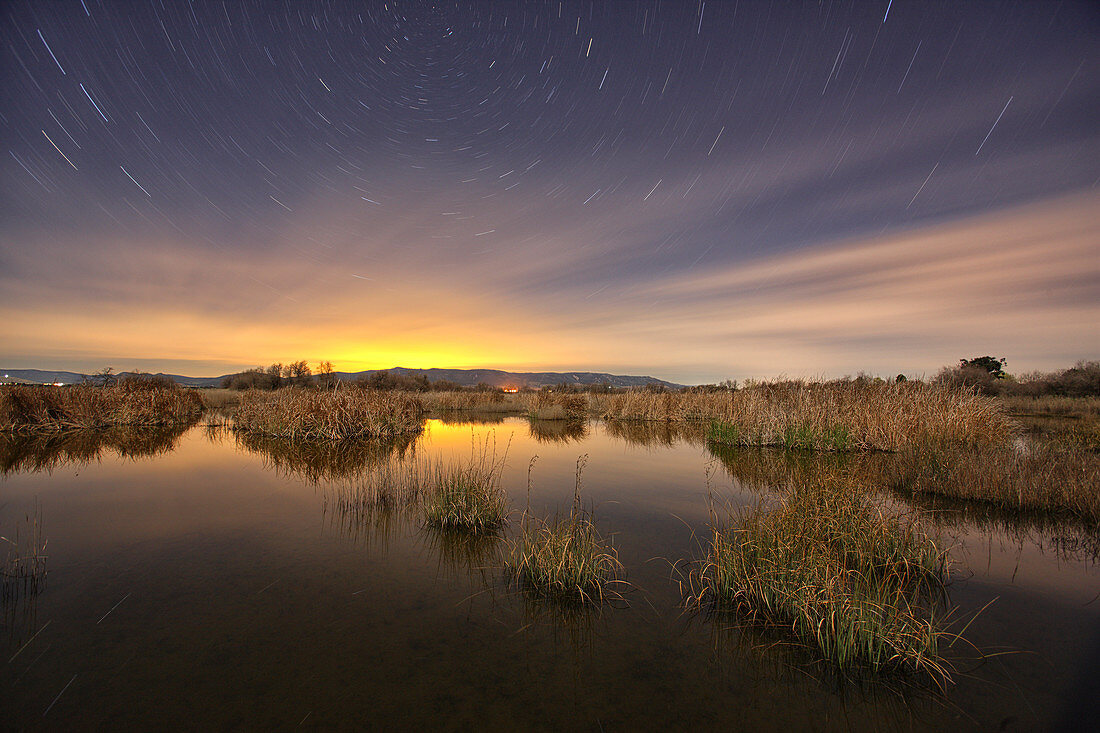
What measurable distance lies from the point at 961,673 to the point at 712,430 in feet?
51.7

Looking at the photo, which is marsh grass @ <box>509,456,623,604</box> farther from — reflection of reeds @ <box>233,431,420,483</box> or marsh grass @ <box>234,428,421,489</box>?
reflection of reeds @ <box>233,431,420,483</box>

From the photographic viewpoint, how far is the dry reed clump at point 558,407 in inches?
1272

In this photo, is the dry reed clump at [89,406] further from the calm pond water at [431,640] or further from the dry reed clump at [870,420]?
the dry reed clump at [870,420]

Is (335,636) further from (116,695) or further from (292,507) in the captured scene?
(292,507)

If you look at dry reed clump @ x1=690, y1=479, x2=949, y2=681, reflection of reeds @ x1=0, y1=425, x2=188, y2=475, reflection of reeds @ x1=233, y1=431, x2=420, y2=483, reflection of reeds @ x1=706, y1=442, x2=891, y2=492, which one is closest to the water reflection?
reflection of reeds @ x1=233, y1=431, x2=420, y2=483

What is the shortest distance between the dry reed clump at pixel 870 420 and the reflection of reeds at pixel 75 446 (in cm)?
2038

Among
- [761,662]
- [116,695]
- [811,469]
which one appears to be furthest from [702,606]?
[811,469]

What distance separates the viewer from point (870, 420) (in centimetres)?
1509

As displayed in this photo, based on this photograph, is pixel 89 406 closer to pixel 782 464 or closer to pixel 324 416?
pixel 324 416

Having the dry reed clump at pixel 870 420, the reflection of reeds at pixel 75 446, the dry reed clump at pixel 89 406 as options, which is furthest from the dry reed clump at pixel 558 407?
the dry reed clump at pixel 89 406

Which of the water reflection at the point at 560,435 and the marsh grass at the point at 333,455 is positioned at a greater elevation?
the marsh grass at the point at 333,455

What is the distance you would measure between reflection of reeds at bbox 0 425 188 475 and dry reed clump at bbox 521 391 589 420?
20.5m

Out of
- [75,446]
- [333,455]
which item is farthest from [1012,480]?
[75,446]

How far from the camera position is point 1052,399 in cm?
3362
